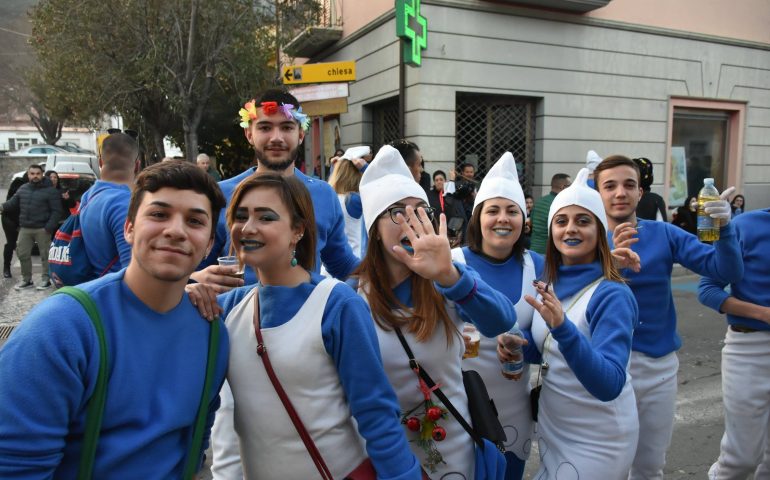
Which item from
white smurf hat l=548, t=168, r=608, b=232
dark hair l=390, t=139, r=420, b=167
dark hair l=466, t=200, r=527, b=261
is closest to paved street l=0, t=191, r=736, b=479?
dark hair l=466, t=200, r=527, b=261

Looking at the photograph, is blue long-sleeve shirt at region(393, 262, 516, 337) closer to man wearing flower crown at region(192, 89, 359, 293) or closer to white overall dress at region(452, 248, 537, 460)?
white overall dress at region(452, 248, 537, 460)

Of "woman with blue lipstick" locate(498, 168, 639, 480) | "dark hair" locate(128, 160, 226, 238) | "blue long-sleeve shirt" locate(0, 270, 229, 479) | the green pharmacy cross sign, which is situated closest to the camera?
"blue long-sleeve shirt" locate(0, 270, 229, 479)

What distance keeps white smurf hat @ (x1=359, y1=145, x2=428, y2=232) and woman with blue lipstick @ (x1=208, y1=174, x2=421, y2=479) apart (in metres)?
0.50

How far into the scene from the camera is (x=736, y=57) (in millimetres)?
14078

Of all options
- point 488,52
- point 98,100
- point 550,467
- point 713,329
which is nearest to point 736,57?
point 488,52

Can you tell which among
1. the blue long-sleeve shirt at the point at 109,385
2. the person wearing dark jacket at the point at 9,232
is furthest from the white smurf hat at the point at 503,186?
the person wearing dark jacket at the point at 9,232

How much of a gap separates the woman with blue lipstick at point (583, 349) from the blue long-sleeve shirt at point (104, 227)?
2216 mm

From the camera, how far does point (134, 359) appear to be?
4.68 ft

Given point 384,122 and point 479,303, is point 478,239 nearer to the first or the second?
point 479,303

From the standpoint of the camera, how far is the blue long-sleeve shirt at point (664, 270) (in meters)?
2.86

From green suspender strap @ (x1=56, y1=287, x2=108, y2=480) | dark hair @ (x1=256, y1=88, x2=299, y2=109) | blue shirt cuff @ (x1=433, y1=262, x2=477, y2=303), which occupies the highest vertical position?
dark hair @ (x1=256, y1=88, x2=299, y2=109)

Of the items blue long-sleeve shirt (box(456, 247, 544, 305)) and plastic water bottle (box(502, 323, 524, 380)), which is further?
blue long-sleeve shirt (box(456, 247, 544, 305))

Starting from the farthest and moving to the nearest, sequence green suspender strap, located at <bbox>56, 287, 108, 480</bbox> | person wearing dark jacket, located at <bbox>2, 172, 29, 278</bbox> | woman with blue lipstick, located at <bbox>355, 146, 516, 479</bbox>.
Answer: person wearing dark jacket, located at <bbox>2, 172, 29, 278</bbox>, woman with blue lipstick, located at <bbox>355, 146, 516, 479</bbox>, green suspender strap, located at <bbox>56, 287, 108, 480</bbox>

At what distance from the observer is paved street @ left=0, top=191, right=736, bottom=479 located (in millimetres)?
3771
